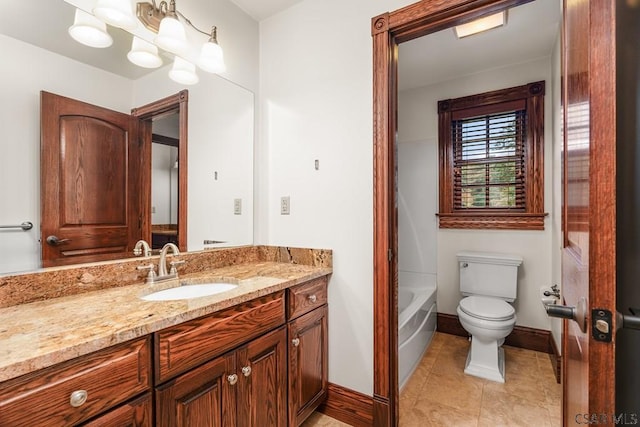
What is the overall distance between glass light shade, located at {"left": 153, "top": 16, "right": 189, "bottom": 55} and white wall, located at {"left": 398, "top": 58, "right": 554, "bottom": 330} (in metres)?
2.28

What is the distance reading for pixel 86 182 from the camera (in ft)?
4.14

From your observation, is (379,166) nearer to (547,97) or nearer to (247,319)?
(247,319)

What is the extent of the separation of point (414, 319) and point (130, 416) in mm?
1918

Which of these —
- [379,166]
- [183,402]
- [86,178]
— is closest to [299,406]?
[183,402]

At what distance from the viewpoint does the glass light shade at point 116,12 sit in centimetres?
121

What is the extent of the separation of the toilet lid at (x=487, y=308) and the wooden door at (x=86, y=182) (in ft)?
7.51

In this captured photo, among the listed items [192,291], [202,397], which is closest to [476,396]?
[202,397]

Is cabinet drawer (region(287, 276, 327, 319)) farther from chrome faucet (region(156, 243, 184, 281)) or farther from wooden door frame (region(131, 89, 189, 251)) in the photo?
wooden door frame (region(131, 89, 189, 251))

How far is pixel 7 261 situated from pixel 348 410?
5.58 feet

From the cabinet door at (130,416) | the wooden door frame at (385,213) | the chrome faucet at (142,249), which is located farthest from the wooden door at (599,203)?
the chrome faucet at (142,249)

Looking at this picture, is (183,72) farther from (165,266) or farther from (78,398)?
(78,398)

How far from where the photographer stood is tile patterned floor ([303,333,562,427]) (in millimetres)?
1640

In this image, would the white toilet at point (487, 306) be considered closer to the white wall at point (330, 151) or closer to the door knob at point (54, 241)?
the white wall at point (330, 151)

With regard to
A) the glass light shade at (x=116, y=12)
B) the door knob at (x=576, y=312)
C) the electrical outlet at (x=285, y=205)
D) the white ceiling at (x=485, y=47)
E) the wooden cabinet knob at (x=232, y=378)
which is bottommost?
the wooden cabinet knob at (x=232, y=378)
